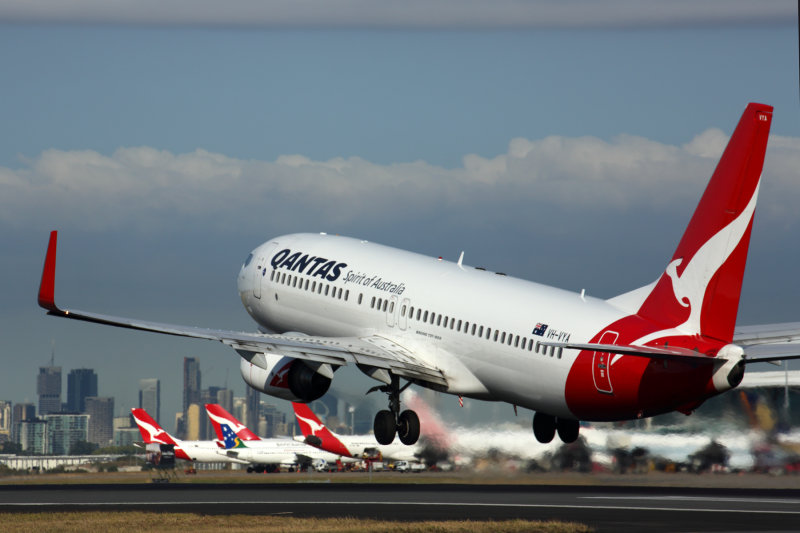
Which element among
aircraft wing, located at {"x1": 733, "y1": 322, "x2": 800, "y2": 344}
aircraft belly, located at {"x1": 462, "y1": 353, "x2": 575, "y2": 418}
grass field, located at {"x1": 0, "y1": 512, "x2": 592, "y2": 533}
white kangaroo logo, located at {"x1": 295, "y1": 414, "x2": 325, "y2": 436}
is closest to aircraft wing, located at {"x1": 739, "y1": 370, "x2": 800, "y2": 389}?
aircraft wing, located at {"x1": 733, "y1": 322, "x2": 800, "y2": 344}

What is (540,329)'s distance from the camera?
4534 centimetres

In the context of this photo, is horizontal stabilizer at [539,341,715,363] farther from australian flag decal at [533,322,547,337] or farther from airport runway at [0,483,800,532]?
airport runway at [0,483,800,532]

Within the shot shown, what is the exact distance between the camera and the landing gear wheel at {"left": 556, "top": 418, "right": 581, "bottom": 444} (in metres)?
52.3

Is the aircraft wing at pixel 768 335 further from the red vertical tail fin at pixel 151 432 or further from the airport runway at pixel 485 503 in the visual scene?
the red vertical tail fin at pixel 151 432

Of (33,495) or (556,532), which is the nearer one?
(556,532)

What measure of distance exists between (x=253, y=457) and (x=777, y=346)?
93.2m

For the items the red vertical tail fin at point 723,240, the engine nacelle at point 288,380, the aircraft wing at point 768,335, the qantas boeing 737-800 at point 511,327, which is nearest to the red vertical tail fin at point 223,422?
the qantas boeing 737-800 at point 511,327

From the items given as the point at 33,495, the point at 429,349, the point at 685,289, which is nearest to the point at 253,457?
the point at 33,495

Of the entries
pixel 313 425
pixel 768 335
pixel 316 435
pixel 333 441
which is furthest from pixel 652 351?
pixel 313 425

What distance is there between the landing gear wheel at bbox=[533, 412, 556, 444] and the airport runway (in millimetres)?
2238

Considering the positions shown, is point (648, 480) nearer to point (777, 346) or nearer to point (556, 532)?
point (777, 346)

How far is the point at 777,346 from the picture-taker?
4216 centimetres

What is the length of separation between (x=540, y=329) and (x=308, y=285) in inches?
563

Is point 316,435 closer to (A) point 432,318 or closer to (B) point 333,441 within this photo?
(B) point 333,441
